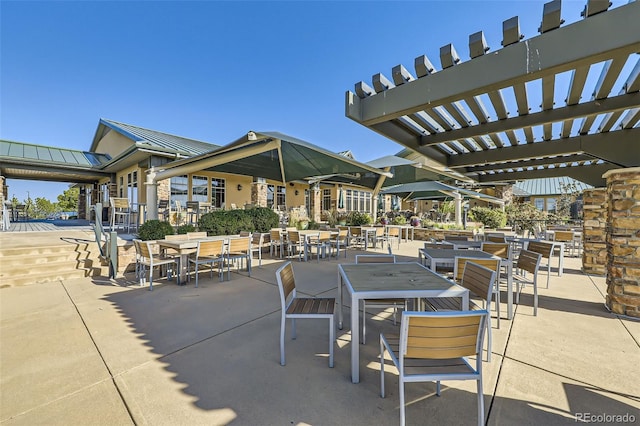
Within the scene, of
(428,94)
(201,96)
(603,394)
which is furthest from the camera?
(201,96)

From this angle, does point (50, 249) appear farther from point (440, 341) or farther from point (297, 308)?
point (440, 341)

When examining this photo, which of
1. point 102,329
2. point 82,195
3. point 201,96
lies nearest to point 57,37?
point 201,96

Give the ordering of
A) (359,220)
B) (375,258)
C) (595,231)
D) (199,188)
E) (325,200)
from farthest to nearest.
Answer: (325,200)
(199,188)
(359,220)
(595,231)
(375,258)

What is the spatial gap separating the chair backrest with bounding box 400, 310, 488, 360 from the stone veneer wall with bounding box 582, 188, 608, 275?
23.0ft

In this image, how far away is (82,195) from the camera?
63.2 feet

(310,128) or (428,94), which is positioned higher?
(310,128)

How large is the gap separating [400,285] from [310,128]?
25.7 metres

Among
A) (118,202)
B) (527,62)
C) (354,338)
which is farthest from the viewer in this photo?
(118,202)

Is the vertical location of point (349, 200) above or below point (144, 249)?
above

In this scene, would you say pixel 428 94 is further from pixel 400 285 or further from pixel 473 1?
pixel 473 1

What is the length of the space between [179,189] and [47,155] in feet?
20.2

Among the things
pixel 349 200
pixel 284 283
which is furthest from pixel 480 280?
pixel 349 200

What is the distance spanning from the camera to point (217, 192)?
13.7m
